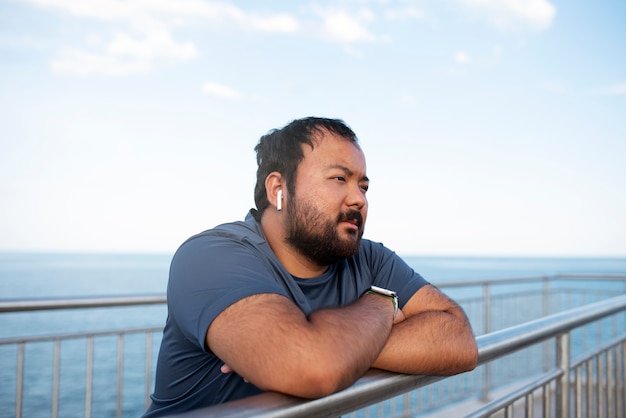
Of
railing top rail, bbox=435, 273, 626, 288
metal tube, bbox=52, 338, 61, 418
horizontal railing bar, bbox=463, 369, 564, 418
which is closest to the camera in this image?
horizontal railing bar, bbox=463, 369, 564, 418

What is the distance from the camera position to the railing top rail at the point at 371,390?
83 cm

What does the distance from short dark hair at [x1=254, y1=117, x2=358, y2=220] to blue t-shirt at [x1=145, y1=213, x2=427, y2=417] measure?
199 millimetres

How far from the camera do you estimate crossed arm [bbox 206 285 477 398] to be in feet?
3.57

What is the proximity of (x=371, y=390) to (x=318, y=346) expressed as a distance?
0.51 ft

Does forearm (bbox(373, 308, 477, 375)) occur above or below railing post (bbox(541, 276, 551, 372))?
above

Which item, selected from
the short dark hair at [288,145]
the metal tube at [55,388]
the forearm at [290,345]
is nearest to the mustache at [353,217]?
the short dark hair at [288,145]

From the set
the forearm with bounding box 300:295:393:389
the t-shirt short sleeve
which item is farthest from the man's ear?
the forearm with bounding box 300:295:393:389

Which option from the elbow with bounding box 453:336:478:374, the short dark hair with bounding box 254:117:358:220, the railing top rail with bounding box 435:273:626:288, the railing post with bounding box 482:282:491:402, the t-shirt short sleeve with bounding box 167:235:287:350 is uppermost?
the short dark hair with bounding box 254:117:358:220

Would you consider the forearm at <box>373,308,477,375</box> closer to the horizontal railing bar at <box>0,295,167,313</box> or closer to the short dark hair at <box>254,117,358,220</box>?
the short dark hair at <box>254,117,358,220</box>

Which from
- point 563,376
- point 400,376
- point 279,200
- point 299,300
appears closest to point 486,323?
point 563,376

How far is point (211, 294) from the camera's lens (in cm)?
130

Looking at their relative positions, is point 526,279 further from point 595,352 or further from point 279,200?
point 279,200

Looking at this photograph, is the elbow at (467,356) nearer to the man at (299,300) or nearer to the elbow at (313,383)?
the man at (299,300)

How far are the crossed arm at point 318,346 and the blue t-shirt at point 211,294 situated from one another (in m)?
0.06
